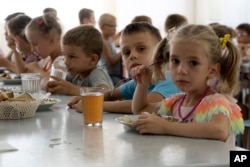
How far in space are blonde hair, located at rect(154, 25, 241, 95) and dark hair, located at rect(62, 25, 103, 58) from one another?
2.73 feet

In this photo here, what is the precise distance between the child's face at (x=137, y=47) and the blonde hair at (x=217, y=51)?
434 mm

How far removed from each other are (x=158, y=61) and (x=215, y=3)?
16.2ft

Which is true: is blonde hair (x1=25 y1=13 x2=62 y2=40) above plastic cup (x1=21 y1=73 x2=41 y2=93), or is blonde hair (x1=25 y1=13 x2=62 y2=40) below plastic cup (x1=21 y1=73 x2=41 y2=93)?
above

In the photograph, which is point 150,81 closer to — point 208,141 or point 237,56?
point 237,56

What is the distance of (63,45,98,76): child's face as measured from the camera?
2287mm

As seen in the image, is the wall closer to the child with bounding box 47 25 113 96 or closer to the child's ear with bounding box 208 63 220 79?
the child with bounding box 47 25 113 96

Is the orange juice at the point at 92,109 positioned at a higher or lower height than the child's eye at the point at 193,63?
lower

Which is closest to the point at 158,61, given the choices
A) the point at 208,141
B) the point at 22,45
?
the point at 208,141

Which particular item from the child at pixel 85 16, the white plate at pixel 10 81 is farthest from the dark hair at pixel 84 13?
the white plate at pixel 10 81

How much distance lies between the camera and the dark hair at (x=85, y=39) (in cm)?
227

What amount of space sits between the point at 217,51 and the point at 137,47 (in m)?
0.56

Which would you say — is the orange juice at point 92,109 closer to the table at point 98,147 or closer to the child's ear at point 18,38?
the table at point 98,147

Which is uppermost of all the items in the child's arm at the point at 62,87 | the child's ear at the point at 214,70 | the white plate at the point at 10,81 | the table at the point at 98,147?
the child's ear at the point at 214,70

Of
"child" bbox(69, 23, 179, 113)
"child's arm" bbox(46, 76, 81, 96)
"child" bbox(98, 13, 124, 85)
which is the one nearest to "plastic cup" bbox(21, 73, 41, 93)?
"child's arm" bbox(46, 76, 81, 96)
